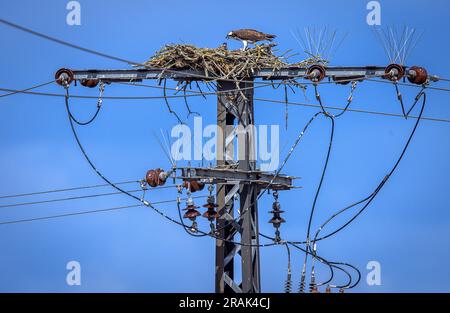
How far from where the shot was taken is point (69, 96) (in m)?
31.4

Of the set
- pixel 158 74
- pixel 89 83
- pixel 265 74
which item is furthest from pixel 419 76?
pixel 89 83

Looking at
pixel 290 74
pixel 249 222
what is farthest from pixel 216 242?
pixel 290 74

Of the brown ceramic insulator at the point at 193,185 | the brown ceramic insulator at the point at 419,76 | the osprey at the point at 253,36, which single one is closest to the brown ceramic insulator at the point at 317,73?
the brown ceramic insulator at the point at 419,76

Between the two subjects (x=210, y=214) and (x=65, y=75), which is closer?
(x=210, y=214)

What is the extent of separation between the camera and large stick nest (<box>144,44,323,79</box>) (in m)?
32.3

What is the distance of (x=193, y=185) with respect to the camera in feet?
105

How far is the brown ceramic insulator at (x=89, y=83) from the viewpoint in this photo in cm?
3247

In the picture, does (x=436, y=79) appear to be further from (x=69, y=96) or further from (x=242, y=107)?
(x=69, y=96)

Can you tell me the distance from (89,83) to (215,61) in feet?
6.03

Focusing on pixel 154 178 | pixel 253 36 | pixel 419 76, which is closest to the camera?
pixel 419 76

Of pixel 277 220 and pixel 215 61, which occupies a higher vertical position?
pixel 215 61

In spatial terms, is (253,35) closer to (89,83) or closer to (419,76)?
(89,83)

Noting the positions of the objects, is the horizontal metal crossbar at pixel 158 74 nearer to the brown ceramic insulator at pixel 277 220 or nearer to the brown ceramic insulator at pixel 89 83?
the brown ceramic insulator at pixel 89 83

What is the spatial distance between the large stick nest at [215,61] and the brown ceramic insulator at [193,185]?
158cm
